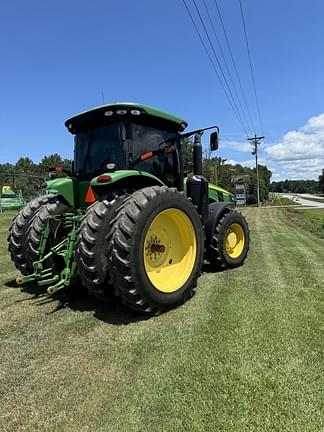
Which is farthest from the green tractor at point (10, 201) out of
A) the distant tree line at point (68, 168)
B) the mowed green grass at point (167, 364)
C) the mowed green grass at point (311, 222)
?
the mowed green grass at point (167, 364)

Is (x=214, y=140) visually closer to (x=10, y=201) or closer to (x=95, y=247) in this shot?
(x=95, y=247)

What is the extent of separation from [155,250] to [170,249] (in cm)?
37

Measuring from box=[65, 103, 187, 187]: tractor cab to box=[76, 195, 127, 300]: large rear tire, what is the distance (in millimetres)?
955

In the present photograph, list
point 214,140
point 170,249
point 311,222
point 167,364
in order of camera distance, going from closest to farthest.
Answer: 1. point 167,364
2. point 170,249
3. point 214,140
4. point 311,222

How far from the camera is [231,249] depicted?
7000 millimetres

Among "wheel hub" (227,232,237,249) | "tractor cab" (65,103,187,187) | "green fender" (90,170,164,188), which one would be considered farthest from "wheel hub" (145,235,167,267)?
"wheel hub" (227,232,237,249)

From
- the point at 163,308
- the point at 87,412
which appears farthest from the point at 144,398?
the point at 163,308

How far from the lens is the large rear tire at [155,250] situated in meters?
3.85

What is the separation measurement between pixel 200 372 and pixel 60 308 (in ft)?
7.53

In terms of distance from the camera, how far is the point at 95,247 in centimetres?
393

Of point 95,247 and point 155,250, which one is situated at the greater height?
point 95,247

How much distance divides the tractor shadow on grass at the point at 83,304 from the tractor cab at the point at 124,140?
1696mm

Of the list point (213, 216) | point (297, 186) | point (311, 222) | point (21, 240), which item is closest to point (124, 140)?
point (21, 240)

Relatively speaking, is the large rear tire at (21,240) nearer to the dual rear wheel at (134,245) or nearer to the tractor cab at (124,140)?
the dual rear wheel at (134,245)
